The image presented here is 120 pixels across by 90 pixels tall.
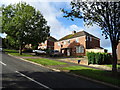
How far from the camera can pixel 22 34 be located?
31.5 m

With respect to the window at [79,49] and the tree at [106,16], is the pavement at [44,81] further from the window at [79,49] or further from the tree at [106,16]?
the window at [79,49]

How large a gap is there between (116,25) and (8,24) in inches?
1008

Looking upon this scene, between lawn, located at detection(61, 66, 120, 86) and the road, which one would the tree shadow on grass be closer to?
lawn, located at detection(61, 66, 120, 86)

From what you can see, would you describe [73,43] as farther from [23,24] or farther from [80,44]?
[23,24]

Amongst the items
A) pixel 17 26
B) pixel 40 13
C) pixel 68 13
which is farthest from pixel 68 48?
pixel 68 13

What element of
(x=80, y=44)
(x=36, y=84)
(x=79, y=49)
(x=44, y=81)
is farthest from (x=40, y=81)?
(x=79, y=49)

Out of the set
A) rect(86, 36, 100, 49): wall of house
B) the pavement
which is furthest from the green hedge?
rect(86, 36, 100, 49): wall of house

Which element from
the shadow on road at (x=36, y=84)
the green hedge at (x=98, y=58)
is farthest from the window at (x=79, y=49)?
the shadow on road at (x=36, y=84)

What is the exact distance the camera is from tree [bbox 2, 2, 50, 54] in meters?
30.2

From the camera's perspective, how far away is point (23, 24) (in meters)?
30.2

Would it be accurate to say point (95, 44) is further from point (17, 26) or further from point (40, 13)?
point (17, 26)

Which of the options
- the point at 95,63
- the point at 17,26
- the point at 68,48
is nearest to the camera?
the point at 95,63

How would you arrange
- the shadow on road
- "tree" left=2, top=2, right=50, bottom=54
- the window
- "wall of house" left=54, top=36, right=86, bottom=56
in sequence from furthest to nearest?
"wall of house" left=54, top=36, right=86, bottom=56, the window, "tree" left=2, top=2, right=50, bottom=54, the shadow on road

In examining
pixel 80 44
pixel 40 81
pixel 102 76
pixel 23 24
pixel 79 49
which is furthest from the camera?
pixel 79 49
